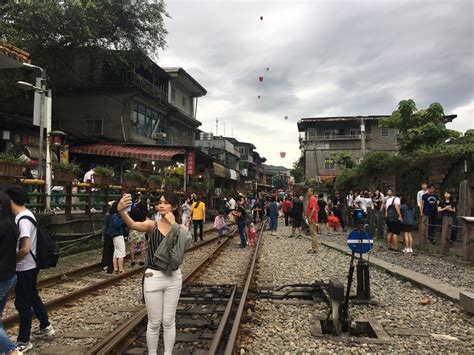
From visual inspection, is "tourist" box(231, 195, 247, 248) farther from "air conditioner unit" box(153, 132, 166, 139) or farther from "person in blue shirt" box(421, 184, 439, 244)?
"air conditioner unit" box(153, 132, 166, 139)

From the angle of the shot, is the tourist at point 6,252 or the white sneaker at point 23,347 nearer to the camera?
the tourist at point 6,252

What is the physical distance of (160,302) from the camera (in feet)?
12.2

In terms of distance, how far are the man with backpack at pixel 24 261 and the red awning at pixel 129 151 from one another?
17029 millimetres

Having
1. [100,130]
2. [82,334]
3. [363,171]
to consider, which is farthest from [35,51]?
Answer: [82,334]

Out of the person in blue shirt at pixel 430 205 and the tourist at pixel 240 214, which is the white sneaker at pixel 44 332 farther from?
the person in blue shirt at pixel 430 205

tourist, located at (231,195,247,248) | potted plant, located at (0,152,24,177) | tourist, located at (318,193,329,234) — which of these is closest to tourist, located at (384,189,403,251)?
tourist, located at (231,195,247,248)

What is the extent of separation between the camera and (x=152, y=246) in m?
3.78

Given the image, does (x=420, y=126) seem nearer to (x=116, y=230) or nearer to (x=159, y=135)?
(x=159, y=135)

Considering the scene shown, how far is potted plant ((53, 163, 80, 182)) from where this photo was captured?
1156 cm

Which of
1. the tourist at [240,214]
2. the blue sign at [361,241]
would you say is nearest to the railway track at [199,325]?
the blue sign at [361,241]

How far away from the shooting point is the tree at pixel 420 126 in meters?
23.7

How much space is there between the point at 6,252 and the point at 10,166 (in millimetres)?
6482

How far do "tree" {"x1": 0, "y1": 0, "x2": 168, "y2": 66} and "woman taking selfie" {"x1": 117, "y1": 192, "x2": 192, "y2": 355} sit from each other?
2014cm

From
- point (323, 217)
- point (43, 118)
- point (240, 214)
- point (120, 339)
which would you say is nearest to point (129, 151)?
point (240, 214)
